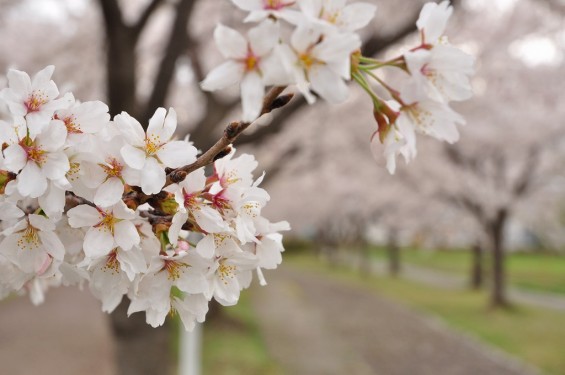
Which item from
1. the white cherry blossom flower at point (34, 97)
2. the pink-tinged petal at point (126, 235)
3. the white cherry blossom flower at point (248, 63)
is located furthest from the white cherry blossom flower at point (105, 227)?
the white cherry blossom flower at point (248, 63)

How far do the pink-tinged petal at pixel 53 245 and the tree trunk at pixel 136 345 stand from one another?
4028 mm

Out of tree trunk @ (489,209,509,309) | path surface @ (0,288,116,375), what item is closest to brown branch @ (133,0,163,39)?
path surface @ (0,288,116,375)

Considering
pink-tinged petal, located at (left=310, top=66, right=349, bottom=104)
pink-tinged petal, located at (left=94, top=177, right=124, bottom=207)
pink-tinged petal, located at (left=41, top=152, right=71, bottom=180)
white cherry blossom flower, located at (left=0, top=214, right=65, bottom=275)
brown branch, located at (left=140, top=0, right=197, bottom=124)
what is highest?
pink-tinged petal, located at (left=310, top=66, right=349, bottom=104)

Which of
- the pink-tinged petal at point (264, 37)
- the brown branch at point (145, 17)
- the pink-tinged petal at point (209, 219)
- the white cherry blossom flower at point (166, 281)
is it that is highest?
the pink-tinged petal at point (264, 37)

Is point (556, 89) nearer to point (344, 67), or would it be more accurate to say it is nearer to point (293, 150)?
point (293, 150)

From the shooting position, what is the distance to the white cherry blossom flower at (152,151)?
0.77 metres

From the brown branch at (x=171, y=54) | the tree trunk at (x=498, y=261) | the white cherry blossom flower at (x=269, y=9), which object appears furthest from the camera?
the tree trunk at (x=498, y=261)

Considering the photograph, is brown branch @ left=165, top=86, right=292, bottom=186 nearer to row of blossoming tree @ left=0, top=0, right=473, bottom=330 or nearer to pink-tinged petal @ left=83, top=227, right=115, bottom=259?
row of blossoming tree @ left=0, top=0, right=473, bottom=330

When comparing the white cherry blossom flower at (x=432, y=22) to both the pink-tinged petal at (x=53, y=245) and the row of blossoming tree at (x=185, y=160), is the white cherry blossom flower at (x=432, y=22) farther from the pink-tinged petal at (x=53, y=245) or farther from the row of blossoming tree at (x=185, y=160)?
the pink-tinged petal at (x=53, y=245)

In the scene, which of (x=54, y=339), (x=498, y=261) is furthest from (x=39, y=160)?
(x=498, y=261)

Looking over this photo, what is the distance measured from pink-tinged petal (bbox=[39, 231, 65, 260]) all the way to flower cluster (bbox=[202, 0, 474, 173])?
1.18ft

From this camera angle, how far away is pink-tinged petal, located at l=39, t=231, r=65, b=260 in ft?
2.79

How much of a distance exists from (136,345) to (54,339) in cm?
624

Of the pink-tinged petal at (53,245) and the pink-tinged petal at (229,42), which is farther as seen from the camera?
the pink-tinged petal at (53,245)
